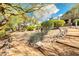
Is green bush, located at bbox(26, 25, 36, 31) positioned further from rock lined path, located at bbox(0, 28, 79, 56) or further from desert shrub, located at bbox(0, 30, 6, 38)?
desert shrub, located at bbox(0, 30, 6, 38)

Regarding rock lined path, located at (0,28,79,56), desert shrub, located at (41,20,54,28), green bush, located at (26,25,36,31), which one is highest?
desert shrub, located at (41,20,54,28)

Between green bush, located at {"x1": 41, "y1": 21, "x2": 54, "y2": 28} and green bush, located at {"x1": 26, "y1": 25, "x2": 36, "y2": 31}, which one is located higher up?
green bush, located at {"x1": 41, "y1": 21, "x2": 54, "y2": 28}

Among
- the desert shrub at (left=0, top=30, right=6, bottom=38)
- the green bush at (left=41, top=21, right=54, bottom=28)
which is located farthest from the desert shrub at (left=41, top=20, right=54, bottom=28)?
the desert shrub at (left=0, top=30, right=6, bottom=38)

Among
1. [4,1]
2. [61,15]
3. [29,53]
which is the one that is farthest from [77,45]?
[4,1]

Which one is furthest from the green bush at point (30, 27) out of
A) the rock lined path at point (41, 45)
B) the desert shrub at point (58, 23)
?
the desert shrub at point (58, 23)

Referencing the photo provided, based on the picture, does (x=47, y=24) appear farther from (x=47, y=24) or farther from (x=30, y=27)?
(x=30, y=27)

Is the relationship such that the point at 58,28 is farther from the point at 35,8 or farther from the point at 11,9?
the point at 11,9

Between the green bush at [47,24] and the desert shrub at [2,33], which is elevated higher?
the green bush at [47,24]

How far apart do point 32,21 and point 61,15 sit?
1.03 feet

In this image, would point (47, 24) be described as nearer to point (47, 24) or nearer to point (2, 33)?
point (47, 24)

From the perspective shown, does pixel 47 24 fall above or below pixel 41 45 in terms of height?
above

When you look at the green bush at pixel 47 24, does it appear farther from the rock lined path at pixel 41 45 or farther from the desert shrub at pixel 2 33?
the desert shrub at pixel 2 33

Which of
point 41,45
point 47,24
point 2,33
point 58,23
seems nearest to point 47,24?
point 47,24

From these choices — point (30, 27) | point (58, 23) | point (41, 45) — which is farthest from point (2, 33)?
point (58, 23)
